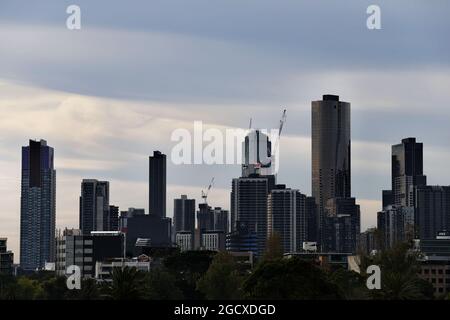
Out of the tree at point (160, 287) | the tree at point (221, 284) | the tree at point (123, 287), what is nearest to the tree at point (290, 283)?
the tree at point (221, 284)

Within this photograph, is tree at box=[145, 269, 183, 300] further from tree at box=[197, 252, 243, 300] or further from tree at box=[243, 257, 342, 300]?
tree at box=[243, 257, 342, 300]

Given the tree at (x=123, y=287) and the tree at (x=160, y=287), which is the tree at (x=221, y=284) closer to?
the tree at (x=160, y=287)

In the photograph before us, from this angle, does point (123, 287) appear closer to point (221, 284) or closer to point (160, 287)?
point (221, 284)

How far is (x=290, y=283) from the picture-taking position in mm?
158875

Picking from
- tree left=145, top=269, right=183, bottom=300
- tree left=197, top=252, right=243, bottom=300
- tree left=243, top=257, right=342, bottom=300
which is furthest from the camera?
tree left=145, top=269, right=183, bottom=300

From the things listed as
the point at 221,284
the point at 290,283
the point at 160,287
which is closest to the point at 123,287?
the point at 290,283

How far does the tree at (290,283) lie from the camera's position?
155000 mm

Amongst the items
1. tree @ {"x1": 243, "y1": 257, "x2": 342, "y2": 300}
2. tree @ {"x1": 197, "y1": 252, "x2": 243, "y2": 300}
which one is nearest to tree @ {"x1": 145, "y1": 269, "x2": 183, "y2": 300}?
tree @ {"x1": 197, "y1": 252, "x2": 243, "y2": 300}

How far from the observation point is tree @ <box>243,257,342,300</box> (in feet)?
509
